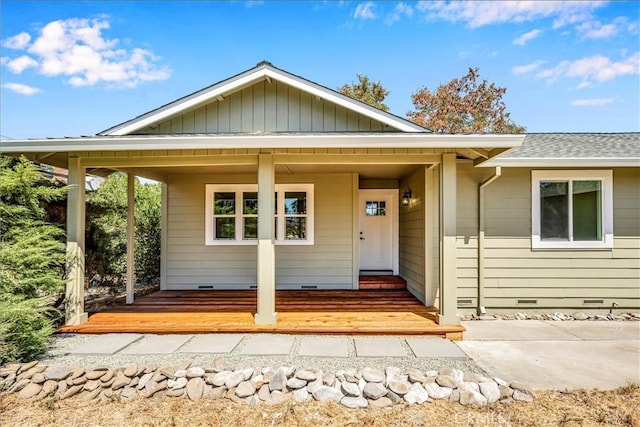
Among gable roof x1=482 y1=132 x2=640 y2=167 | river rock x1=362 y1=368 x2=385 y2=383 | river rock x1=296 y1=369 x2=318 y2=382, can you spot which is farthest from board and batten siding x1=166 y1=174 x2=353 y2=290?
river rock x1=296 y1=369 x2=318 y2=382

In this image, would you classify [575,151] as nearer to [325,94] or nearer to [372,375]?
[325,94]

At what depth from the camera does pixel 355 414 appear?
9.46 ft

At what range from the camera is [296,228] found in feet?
24.5

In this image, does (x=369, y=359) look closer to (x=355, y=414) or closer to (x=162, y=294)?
(x=355, y=414)

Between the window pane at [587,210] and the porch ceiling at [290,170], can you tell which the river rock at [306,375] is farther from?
the window pane at [587,210]

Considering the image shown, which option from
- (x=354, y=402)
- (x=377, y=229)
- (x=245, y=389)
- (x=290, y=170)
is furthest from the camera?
(x=377, y=229)

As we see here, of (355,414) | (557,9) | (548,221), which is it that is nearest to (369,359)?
(355,414)

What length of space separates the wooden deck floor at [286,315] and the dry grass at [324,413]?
5.05ft

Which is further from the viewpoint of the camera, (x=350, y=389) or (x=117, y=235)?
(x=117, y=235)

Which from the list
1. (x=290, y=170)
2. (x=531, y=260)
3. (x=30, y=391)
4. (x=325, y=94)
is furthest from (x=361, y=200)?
(x=30, y=391)

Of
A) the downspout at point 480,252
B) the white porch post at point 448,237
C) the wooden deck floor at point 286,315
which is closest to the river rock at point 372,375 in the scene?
the wooden deck floor at point 286,315

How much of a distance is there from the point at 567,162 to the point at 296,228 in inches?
200

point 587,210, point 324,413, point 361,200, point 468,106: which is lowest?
point 324,413

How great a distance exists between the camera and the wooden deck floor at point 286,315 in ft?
15.0
